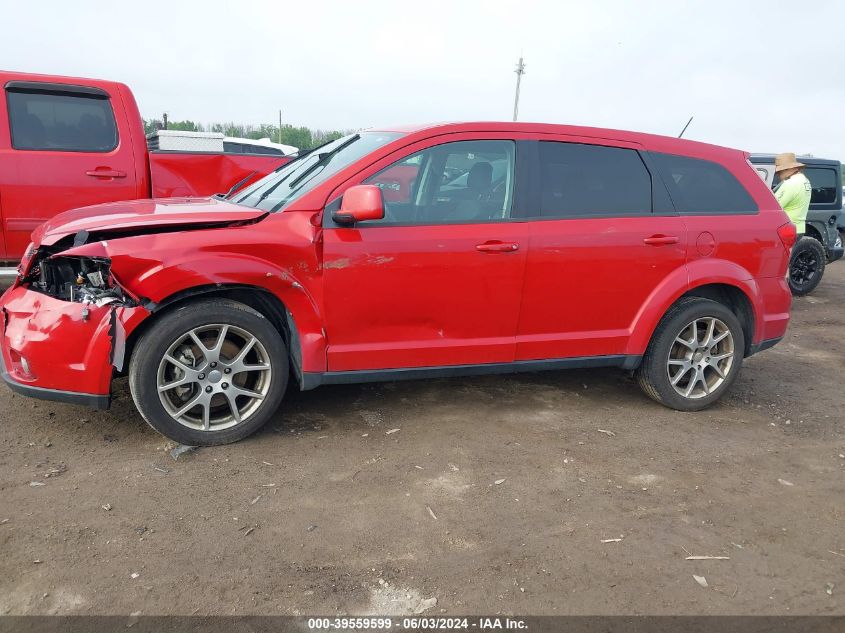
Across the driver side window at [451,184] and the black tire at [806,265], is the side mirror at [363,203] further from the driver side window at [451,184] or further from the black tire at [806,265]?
the black tire at [806,265]

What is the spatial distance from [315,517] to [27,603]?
44.8 inches

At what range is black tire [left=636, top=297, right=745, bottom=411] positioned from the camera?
14.5 ft

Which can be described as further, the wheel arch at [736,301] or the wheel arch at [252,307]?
the wheel arch at [736,301]

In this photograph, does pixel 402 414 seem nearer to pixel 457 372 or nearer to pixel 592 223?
pixel 457 372

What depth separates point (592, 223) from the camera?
4.13 m

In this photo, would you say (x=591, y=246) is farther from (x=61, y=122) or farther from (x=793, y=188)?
(x=793, y=188)

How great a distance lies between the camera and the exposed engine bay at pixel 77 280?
340 centimetres

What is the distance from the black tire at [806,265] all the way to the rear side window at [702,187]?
603cm

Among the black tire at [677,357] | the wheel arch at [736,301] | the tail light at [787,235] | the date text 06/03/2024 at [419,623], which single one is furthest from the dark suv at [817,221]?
the date text 06/03/2024 at [419,623]

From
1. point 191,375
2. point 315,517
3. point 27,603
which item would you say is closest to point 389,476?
point 315,517

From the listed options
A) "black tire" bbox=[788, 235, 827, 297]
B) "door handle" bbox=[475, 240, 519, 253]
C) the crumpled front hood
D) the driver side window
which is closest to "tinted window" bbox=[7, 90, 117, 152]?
the crumpled front hood

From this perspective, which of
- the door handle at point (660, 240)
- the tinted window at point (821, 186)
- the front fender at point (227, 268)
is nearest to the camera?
the front fender at point (227, 268)

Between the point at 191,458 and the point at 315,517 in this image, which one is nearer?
the point at 315,517

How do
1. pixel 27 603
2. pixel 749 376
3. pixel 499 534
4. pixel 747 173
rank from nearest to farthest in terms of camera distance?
pixel 27 603 → pixel 499 534 → pixel 747 173 → pixel 749 376
